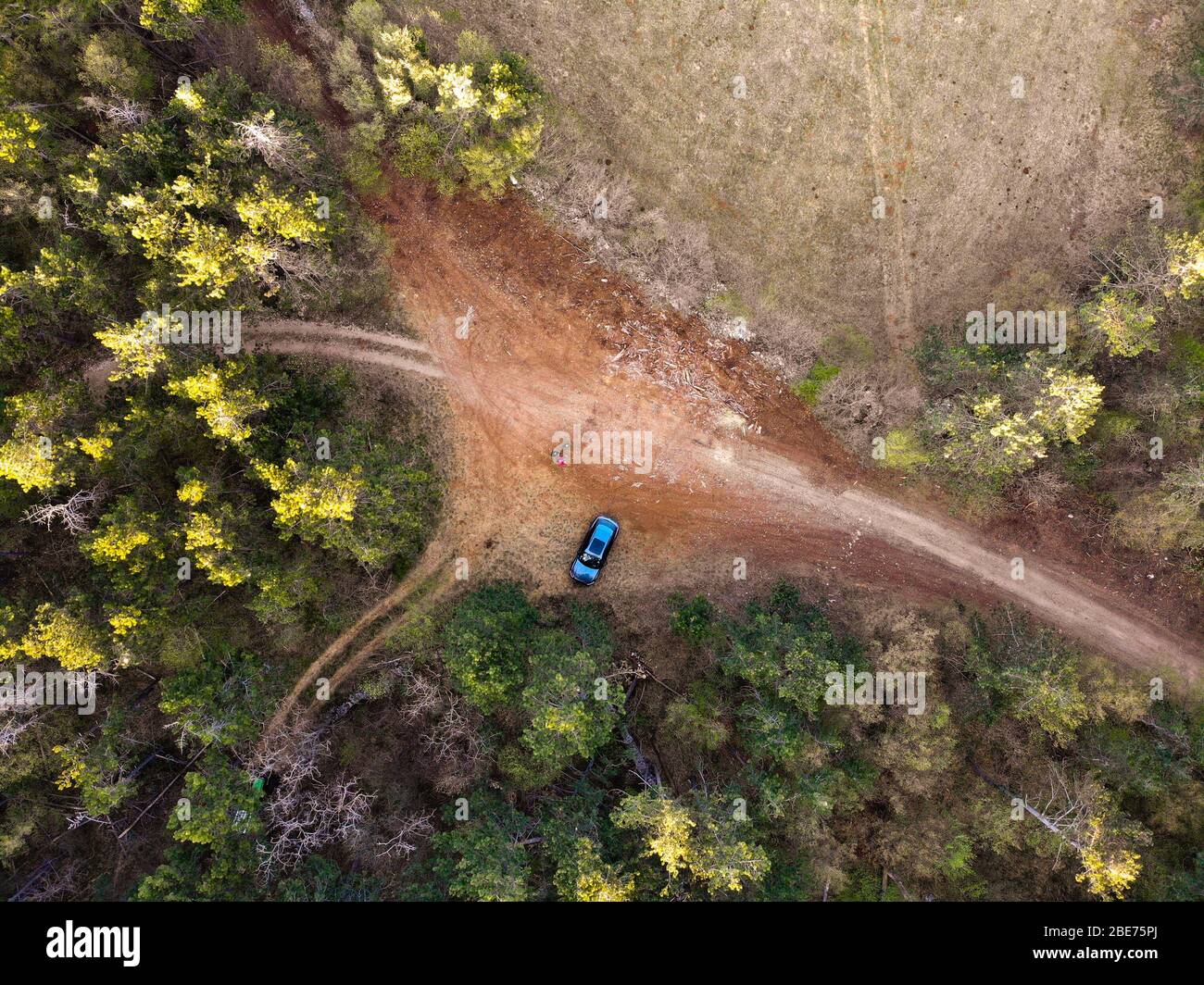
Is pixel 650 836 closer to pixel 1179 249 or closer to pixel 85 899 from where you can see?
pixel 85 899

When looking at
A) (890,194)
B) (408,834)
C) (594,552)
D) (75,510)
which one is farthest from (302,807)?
(890,194)

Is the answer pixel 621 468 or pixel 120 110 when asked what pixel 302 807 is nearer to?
pixel 621 468

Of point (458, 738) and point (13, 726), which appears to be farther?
point (458, 738)

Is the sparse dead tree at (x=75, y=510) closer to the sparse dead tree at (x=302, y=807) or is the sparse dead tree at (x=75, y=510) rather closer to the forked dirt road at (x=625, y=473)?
the sparse dead tree at (x=302, y=807)

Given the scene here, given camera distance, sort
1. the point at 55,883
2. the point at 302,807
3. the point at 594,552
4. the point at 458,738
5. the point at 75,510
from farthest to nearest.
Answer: the point at 594,552 < the point at 458,738 < the point at 302,807 < the point at 55,883 < the point at 75,510

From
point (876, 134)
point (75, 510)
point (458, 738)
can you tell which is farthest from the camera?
point (876, 134)

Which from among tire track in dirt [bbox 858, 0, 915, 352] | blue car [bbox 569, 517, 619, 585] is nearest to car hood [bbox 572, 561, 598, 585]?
blue car [bbox 569, 517, 619, 585]

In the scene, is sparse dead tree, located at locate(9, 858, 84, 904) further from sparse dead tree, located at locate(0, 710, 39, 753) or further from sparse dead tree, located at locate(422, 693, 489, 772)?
sparse dead tree, located at locate(422, 693, 489, 772)
